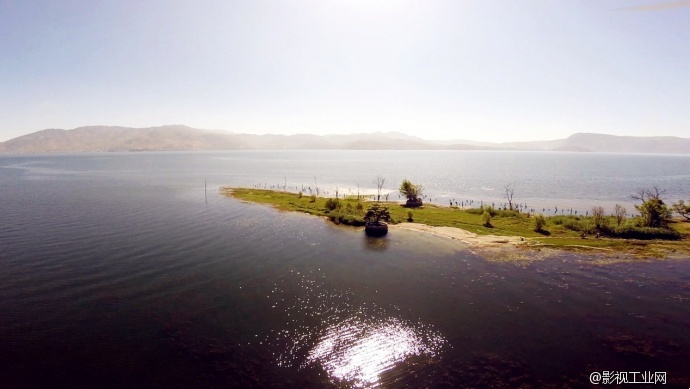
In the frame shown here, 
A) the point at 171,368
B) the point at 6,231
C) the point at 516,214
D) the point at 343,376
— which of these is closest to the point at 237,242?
the point at 171,368

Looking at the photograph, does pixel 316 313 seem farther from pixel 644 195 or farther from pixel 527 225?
pixel 644 195

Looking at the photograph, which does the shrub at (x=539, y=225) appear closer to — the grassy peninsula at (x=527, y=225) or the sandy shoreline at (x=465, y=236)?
the grassy peninsula at (x=527, y=225)

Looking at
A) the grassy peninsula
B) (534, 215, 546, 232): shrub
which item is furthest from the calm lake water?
(534, 215, 546, 232): shrub

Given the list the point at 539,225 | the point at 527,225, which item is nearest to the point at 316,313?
the point at 539,225

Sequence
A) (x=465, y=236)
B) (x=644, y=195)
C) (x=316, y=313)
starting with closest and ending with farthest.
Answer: (x=316, y=313) → (x=465, y=236) → (x=644, y=195)

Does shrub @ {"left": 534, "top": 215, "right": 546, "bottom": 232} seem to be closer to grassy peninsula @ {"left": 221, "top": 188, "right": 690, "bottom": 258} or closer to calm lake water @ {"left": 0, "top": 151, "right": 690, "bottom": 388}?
grassy peninsula @ {"left": 221, "top": 188, "right": 690, "bottom": 258}

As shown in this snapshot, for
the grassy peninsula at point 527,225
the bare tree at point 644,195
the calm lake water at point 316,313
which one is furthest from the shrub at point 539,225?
the bare tree at point 644,195
